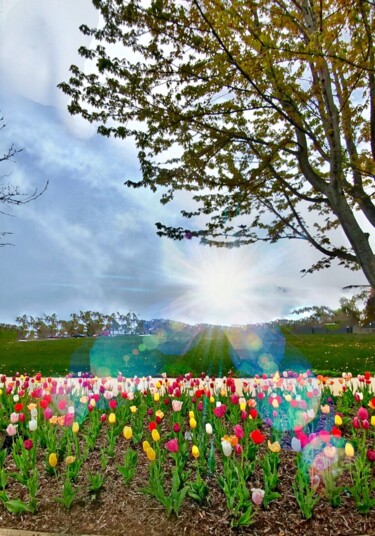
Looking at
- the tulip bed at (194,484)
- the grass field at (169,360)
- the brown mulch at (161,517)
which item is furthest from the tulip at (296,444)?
the grass field at (169,360)

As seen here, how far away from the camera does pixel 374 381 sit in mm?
9320

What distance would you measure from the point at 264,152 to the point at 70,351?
12.3m

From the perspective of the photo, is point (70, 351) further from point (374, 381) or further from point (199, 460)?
point (199, 460)

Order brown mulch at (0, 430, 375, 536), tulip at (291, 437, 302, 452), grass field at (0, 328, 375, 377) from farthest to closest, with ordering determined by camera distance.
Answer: grass field at (0, 328, 375, 377) → tulip at (291, 437, 302, 452) → brown mulch at (0, 430, 375, 536)

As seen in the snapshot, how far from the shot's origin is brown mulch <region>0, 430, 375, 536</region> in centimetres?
315

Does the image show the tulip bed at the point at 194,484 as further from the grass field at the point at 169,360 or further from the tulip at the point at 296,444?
the grass field at the point at 169,360

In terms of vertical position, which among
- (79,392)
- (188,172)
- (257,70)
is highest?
(257,70)

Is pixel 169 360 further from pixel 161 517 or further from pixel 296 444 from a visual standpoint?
pixel 161 517

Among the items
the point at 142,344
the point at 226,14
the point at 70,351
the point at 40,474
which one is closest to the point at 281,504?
the point at 40,474

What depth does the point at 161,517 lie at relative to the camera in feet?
10.7

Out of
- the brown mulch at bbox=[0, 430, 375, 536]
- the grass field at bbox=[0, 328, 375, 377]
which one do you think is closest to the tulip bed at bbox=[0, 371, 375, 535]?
the brown mulch at bbox=[0, 430, 375, 536]

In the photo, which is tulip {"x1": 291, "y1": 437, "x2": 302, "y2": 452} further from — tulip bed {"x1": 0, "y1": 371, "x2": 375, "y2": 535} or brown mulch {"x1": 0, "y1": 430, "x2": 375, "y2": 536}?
→ brown mulch {"x1": 0, "y1": 430, "x2": 375, "y2": 536}

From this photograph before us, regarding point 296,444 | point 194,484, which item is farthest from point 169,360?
point 194,484

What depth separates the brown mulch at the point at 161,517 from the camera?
10.3 ft
